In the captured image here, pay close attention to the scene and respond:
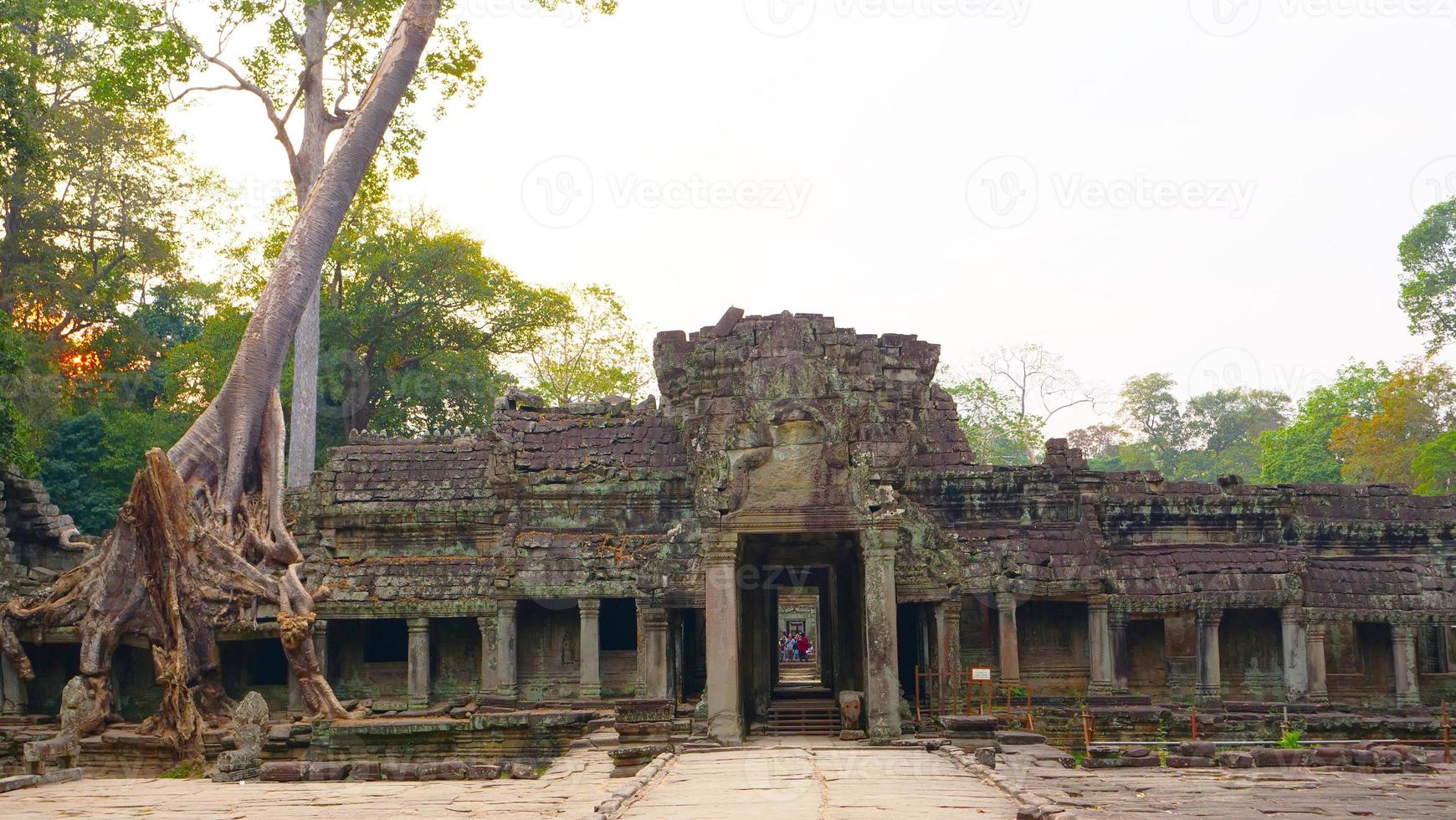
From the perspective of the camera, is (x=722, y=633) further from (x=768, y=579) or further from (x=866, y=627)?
(x=768, y=579)

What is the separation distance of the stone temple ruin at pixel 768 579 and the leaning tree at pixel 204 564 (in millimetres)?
583

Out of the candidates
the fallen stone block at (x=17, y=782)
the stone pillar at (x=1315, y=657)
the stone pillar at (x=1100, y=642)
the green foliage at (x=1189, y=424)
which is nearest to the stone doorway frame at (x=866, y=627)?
the stone pillar at (x=1100, y=642)

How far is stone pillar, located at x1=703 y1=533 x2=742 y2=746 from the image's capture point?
13.6m

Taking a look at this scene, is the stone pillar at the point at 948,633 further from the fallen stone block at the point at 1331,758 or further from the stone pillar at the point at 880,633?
the fallen stone block at the point at 1331,758

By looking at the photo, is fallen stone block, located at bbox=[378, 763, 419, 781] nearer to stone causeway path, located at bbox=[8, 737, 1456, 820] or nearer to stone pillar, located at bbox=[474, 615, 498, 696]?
stone causeway path, located at bbox=[8, 737, 1456, 820]

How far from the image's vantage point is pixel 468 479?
2184cm

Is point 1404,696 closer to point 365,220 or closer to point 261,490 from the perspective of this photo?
point 261,490

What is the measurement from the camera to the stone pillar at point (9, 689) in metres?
19.7

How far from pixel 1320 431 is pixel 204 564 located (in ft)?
145

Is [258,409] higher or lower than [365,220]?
lower

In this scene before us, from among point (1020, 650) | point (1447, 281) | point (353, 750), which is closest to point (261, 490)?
point (353, 750)

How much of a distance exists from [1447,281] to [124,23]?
42489 mm

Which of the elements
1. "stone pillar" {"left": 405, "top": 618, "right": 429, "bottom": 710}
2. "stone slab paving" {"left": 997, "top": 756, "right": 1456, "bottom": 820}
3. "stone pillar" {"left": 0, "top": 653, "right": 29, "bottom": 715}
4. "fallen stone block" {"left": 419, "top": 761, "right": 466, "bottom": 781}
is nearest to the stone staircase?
"stone slab paving" {"left": 997, "top": 756, "right": 1456, "bottom": 820}

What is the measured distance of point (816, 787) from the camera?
34.4 ft
